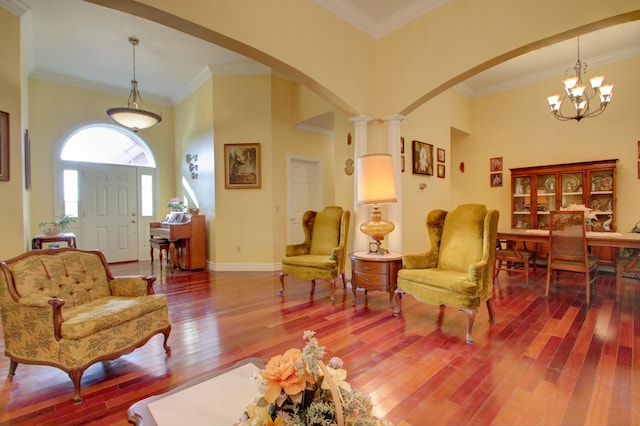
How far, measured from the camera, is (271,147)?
5402mm

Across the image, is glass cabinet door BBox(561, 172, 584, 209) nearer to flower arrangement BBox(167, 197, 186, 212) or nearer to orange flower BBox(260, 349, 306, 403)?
orange flower BBox(260, 349, 306, 403)

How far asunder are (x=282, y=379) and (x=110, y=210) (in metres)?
6.92

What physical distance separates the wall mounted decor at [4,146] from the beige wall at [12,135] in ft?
0.14

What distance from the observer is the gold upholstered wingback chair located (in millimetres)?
3553

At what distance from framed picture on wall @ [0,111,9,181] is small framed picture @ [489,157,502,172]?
25.2ft

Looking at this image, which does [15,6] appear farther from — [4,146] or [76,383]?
[76,383]

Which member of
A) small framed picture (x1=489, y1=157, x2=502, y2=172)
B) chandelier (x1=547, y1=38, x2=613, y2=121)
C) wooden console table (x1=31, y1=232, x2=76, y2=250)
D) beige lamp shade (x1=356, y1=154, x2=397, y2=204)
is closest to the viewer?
beige lamp shade (x1=356, y1=154, x2=397, y2=204)

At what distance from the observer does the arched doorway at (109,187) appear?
18.9 feet

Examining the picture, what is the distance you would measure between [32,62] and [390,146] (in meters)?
6.10

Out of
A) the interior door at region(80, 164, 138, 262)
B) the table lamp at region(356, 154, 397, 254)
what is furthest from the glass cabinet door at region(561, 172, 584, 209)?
the interior door at region(80, 164, 138, 262)

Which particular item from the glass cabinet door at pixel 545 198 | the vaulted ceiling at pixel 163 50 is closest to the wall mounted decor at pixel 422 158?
the vaulted ceiling at pixel 163 50

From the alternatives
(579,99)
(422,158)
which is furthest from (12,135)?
(579,99)

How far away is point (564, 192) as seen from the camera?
5.15 meters

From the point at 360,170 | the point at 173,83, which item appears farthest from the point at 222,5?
the point at 173,83
